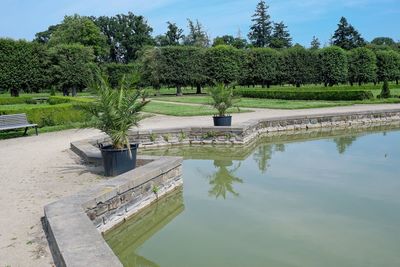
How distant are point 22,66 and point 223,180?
2885cm

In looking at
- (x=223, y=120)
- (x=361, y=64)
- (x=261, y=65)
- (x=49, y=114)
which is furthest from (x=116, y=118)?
(x=361, y=64)

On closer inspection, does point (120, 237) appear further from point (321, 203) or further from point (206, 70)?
point (206, 70)

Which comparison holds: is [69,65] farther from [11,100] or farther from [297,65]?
[297,65]

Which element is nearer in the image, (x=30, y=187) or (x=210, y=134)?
(x=30, y=187)

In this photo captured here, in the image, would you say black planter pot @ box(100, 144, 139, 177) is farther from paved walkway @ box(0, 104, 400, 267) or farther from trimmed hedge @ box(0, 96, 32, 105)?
trimmed hedge @ box(0, 96, 32, 105)

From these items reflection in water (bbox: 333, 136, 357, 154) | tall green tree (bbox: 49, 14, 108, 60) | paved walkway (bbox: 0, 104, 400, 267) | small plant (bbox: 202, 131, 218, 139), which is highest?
tall green tree (bbox: 49, 14, 108, 60)

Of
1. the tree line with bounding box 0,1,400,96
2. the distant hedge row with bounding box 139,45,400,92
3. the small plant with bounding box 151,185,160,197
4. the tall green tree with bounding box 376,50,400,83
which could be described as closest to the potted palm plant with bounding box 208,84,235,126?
the small plant with bounding box 151,185,160,197

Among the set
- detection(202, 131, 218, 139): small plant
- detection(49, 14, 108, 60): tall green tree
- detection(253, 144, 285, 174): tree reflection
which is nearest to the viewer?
detection(253, 144, 285, 174): tree reflection

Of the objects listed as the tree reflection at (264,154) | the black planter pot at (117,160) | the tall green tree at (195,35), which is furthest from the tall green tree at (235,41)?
the black planter pot at (117,160)

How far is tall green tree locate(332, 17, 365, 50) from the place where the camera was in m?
65.1

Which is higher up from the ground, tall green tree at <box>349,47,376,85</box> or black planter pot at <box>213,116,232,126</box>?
tall green tree at <box>349,47,376,85</box>

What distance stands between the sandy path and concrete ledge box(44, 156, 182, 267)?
224mm

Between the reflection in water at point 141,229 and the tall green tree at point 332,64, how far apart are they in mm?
35459

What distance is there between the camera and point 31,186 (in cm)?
631
